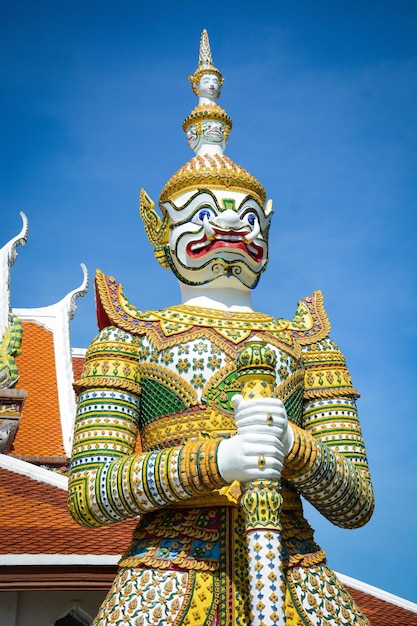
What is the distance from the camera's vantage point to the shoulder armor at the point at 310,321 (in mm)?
4820

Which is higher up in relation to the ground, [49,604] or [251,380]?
[251,380]

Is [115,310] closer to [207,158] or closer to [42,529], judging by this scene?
[207,158]

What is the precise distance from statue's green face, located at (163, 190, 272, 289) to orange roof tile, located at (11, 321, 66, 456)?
541 centimetres

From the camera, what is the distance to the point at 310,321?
498 cm

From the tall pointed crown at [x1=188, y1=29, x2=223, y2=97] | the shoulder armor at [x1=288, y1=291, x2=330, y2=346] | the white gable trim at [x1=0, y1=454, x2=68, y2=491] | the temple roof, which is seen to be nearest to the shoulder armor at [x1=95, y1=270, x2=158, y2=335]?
the shoulder armor at [x1=288, y1=291, x2=330, y2=346]

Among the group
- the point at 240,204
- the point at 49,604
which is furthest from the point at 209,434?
the point at 49,604

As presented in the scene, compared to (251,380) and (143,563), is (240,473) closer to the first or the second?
(251,380)

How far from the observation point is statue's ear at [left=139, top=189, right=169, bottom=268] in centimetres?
504

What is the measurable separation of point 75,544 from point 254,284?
2673mm

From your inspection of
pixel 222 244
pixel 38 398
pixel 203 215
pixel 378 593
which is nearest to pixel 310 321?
pixel 222 244

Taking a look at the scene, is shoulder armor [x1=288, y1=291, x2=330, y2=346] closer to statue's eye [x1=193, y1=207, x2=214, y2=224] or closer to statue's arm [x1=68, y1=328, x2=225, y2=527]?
statue's eye [x1=193, y1=207, x2=214, y2=224]

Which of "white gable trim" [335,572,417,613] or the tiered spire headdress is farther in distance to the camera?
"white gable trim" [335,572,417,613]

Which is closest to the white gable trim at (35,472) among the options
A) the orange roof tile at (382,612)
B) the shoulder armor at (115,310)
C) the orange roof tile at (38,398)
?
the orange roof tile at (38,398)

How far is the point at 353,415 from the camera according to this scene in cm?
460
